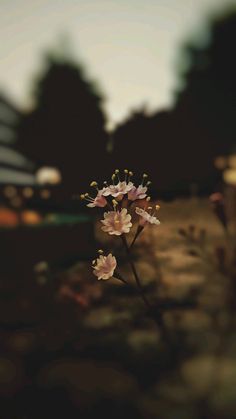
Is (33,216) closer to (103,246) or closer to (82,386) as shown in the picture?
(103,246)

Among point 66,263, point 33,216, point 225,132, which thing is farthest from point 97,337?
point 225,132

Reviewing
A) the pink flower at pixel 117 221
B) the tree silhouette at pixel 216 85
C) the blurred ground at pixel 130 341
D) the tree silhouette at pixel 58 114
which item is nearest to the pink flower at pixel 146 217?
the pink flower at pixel 117 221

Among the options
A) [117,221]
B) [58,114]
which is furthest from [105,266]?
[58,114]

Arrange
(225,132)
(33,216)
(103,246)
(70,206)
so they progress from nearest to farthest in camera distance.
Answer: (103,246), (70,206), (33,216), (225,132)

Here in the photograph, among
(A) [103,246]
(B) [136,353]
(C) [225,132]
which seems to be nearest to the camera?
(B) [136,353]

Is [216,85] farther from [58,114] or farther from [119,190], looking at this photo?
[119,190]
